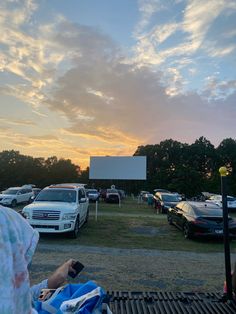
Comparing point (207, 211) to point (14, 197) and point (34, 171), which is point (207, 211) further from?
point (34, 171)

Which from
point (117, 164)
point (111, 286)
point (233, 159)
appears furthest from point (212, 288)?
point (233, 159)

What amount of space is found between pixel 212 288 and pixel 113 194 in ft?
110

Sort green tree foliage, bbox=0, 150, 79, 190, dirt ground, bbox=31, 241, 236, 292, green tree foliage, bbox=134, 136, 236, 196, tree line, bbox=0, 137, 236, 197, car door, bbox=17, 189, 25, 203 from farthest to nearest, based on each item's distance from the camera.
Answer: green tree foliage, bbox=0, 150, 79, 190, green tree foliage, bbox=134, 136, 236, 196, tree line, bbox=0, 137, 236, 197, car door, bbox=17, 189, 25, 203, dirt ground, bbox=31, 241, 236, 292

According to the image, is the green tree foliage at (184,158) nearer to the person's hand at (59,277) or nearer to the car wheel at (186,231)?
the car wheel at (186,231)

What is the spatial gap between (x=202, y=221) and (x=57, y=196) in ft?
18.6

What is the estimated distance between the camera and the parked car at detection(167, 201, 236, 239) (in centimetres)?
1277

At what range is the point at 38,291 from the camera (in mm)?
2721

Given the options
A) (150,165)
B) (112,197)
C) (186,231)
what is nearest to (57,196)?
(186,231)

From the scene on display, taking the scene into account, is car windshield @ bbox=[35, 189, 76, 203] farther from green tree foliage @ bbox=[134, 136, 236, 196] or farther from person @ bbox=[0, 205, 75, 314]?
green tree foliage @ bbox=[134, 136, 236, 196]

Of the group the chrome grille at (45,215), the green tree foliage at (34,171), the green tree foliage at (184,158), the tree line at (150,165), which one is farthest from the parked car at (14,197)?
the green tree foliage at (34,171)

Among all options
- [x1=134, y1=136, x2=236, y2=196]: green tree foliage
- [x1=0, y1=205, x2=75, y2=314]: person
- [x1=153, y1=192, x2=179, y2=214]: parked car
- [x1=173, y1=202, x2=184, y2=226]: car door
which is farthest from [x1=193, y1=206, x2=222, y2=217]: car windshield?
[x1=134, y1=136, x2=236, y2=196]: green tree foliage

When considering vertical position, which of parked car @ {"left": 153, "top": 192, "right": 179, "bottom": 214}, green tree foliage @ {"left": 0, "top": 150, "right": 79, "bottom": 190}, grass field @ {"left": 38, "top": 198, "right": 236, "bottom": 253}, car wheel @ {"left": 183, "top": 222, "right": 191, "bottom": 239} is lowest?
grass field @ {"left": 38, "top": 198, "right": 236, "bottom": 253}

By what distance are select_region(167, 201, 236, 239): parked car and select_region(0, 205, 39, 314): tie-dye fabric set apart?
11.8 m

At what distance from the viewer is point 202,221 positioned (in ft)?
42.4
